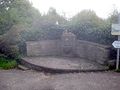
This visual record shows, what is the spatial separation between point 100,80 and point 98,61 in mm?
2672

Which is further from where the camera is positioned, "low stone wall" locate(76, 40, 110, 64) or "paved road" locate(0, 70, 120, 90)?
"low stone wall" locate(76, 40, 110, 64)

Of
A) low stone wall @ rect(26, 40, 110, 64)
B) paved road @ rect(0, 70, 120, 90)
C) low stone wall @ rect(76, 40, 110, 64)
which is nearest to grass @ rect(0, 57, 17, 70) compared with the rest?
paved road @ rect(0, 70, 120, 90)

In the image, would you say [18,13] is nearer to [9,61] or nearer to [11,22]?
[11,22]

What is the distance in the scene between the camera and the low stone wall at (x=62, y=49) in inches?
430

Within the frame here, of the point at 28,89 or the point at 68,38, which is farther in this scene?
the point at 68,38

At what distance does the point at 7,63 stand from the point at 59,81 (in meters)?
3.87

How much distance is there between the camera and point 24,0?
1602 centimetres

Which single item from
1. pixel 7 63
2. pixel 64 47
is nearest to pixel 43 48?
pixel 64 47

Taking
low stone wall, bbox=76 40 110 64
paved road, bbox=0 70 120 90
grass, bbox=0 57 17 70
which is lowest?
paved road, bbox=0 70 120 90

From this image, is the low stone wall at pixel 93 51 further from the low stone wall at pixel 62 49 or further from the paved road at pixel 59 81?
the paved road at pixel 59 81

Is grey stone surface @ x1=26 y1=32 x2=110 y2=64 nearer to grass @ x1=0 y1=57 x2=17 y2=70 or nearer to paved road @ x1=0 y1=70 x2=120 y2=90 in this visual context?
grass @ x1=0 y1=57 x2=17 y2=70

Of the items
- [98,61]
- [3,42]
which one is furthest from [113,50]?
[3,42]

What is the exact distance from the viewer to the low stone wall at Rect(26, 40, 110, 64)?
35.8ft

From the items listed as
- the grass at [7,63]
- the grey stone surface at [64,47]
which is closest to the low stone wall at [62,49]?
the grey stone surface at [64,47]
